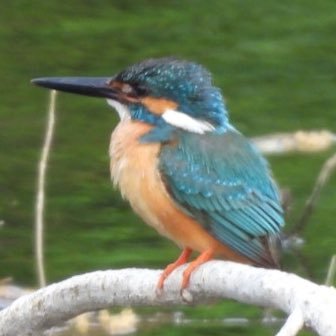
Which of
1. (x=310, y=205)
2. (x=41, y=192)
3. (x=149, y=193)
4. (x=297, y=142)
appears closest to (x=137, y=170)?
(x=149, y=193)

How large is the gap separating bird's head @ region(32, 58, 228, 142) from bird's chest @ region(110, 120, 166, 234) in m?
0.04

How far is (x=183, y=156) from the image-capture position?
6332mm

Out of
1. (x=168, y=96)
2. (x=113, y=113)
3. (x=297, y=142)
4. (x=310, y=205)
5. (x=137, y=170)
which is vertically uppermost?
(x=168, y=96)

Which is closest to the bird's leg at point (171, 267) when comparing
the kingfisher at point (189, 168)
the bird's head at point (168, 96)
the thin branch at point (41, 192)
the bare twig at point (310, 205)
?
the kingfisher at point (189, 168)

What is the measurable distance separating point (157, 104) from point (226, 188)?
34cm

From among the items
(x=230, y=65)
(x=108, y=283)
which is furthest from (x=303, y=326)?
(x=230, y=65)

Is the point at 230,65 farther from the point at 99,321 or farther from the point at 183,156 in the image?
the point at 183,156

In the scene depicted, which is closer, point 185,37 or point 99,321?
point 99,321

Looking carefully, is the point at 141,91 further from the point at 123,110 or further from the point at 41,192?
the point at 41,192

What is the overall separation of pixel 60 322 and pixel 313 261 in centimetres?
298

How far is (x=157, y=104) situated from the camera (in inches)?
249

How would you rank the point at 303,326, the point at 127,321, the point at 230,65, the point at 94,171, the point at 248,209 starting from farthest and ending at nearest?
the point at 230,65 → the point at 94,171 → the point at 127,321 → the point at 248,209 → the point at 303,326

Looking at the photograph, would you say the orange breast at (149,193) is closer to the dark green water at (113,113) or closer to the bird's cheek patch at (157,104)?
the bird's cheek patch at (157,104)

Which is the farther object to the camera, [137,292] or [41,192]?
[41,192]
